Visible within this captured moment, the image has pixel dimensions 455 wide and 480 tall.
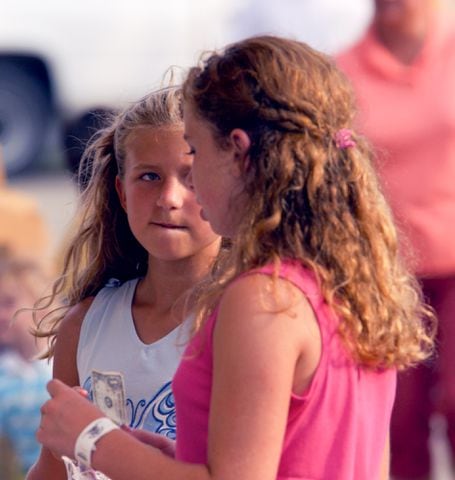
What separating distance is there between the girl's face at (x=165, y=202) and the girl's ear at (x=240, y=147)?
507mm

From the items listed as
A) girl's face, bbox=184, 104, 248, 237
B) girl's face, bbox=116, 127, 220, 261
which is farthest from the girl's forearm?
girl's face, bbox=116, 127, 220, 261

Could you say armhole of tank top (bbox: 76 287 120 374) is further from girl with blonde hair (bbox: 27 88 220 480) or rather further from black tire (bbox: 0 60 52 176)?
black tire (bbox: 0 60 52 176)

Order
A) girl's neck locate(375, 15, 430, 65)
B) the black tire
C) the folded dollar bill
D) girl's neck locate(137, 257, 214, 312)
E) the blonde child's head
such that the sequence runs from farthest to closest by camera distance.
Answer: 1. the black tire
2. girl's neck locate(375, 15, 430, 65)
3. the blonde child's head
4. girl's neck locate(137, 257, 214, 312)
5. the folded dollar bill

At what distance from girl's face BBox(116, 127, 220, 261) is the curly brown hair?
47 cm

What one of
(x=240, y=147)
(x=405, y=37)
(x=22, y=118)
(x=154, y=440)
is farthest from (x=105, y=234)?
(x=22, y=118)

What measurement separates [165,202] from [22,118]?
22.7ft

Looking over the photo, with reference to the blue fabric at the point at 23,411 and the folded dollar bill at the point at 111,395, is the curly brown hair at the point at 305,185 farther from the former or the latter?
the blue fabric at the point at 23,411

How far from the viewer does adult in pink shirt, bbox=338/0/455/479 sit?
4.27 meters

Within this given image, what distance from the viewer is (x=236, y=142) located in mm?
2023

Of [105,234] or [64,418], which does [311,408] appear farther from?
[105,234]

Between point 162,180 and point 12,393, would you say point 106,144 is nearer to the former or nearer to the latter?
point 162,180

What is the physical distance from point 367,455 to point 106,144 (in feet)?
3.10

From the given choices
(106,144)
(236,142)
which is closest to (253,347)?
(236,142)

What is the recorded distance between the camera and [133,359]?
254 cm
